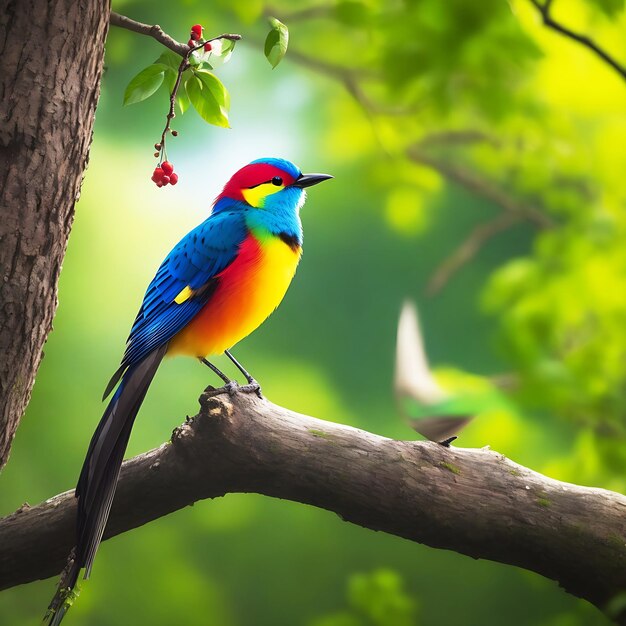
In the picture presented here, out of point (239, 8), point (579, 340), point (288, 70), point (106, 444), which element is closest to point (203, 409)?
point (106, 444)

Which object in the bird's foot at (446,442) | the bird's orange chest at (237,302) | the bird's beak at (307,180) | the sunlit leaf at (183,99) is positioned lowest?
the bird's foot at (446,442)

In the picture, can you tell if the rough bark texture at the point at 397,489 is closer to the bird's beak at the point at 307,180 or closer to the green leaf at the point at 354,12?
the bird's beak at the point at 307,180

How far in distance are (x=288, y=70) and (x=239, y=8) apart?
0.35 m

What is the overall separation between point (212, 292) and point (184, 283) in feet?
0.15

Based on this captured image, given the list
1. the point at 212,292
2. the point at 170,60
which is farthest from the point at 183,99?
the point at 212,292

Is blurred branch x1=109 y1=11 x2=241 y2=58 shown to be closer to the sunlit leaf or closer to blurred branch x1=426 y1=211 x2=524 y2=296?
the sunlit leaf

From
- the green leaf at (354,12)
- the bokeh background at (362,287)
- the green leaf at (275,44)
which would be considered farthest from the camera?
the bokeh background at (362,287)

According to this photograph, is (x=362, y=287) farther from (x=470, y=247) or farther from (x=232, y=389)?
(x=232, y=389)

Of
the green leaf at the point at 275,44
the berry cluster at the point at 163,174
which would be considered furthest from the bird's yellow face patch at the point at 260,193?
the green leaf at the point at 275,44

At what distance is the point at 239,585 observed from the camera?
1835 millimetres

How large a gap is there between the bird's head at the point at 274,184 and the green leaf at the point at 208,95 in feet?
0.49

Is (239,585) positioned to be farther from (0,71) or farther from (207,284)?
(0,71)

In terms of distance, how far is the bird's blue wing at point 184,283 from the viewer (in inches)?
46.2

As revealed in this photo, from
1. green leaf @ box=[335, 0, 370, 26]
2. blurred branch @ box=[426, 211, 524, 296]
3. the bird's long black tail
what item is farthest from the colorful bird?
blurred branch @ box=[426, 211, 524, 296]
